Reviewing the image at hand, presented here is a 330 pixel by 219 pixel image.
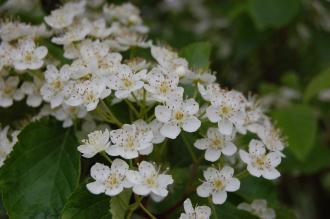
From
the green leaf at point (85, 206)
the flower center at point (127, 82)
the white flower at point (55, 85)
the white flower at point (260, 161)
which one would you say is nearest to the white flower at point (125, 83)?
the flower center at point (127, 82)

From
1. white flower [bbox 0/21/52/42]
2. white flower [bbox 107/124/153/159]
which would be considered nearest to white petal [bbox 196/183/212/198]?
white flower [bbox 107/124/153/159]

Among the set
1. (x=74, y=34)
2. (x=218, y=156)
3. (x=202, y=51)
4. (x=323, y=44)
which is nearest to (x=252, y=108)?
(x=202, y=51)

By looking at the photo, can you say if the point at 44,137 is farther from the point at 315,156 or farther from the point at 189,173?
the point at 315,156

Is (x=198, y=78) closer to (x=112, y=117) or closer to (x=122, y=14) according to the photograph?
(x=112, y=117)

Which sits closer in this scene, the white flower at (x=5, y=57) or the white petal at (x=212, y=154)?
the white petal at (x=212, y=154)

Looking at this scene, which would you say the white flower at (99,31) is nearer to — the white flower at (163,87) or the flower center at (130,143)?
the white flower at (163,87)
